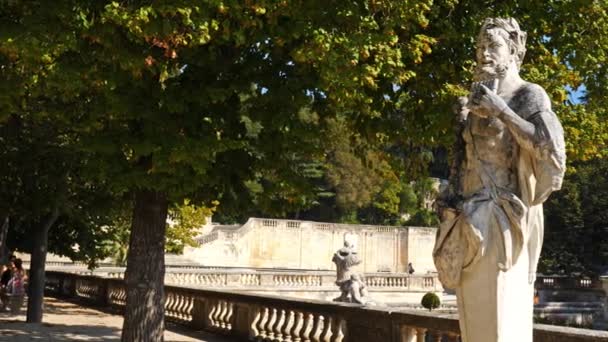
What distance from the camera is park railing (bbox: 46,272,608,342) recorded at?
8.11m

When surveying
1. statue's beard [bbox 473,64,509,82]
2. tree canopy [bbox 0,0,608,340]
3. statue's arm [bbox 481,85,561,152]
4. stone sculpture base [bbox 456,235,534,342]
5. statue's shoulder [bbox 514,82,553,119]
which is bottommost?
stone sculpture base [bbox 456,235,534,342]

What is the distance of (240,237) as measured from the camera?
52.5m

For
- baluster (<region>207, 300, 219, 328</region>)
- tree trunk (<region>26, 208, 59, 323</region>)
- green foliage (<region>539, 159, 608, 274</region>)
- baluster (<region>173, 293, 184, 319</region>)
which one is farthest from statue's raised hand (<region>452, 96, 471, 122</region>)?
green foliage (<region>539, 159, 608, 274</region>)

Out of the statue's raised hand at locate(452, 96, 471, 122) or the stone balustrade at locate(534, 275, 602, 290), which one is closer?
the statue's raised hand at locate(452, 96, 471, 122)

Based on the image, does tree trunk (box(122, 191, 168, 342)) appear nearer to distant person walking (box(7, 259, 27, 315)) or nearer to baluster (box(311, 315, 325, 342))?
baluster (box(311, 315, 325, 342))

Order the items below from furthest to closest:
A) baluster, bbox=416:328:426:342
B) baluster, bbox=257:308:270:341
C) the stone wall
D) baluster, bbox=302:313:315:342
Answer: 1. the stone wall
2. baluster, bbox=257:308:270:341
3. baluster, bbox=302:313:315:342
4. baluster, bbox=416:328:426:342

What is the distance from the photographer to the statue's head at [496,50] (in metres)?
4.73

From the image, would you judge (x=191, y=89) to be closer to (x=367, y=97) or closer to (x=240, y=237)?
(x=367, y=97)

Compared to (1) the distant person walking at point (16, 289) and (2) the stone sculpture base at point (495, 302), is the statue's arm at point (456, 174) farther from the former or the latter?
(1) the distant person walking at point (16, 289)

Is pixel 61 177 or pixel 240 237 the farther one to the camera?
pixel 240 237

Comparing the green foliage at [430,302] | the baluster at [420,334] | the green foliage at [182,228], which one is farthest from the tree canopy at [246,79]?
the green foliage at [430,302]

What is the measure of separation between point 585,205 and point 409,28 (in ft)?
143

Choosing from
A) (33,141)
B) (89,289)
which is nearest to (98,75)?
(33,141)

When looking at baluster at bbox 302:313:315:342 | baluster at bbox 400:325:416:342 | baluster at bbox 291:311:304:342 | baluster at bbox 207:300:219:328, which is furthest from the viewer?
baluster at bbox 207:300:219:328
